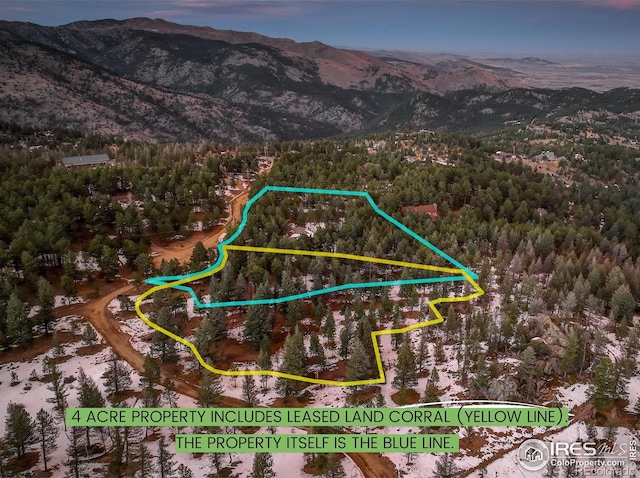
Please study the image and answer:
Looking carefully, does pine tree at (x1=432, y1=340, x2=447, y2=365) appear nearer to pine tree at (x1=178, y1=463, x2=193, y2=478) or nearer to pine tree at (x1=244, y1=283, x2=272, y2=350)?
pine tree at (x1=244, y1=283, x2=272, y2=350)

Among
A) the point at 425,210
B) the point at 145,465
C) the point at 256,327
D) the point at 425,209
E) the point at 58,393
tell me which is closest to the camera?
the point at 145,465

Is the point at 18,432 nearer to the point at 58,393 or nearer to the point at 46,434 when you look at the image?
the point at 46,434

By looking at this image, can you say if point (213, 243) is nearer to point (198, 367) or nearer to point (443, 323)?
point (198, 367)

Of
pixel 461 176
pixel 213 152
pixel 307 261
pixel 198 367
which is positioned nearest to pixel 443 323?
pixel 307 261

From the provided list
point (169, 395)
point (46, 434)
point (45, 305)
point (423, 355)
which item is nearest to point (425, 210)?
point (423, 355)

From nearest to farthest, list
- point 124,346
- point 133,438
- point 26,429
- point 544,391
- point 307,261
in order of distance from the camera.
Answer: point 26,429
point 133,438
point 544,391
point 124,346
point 307,261
